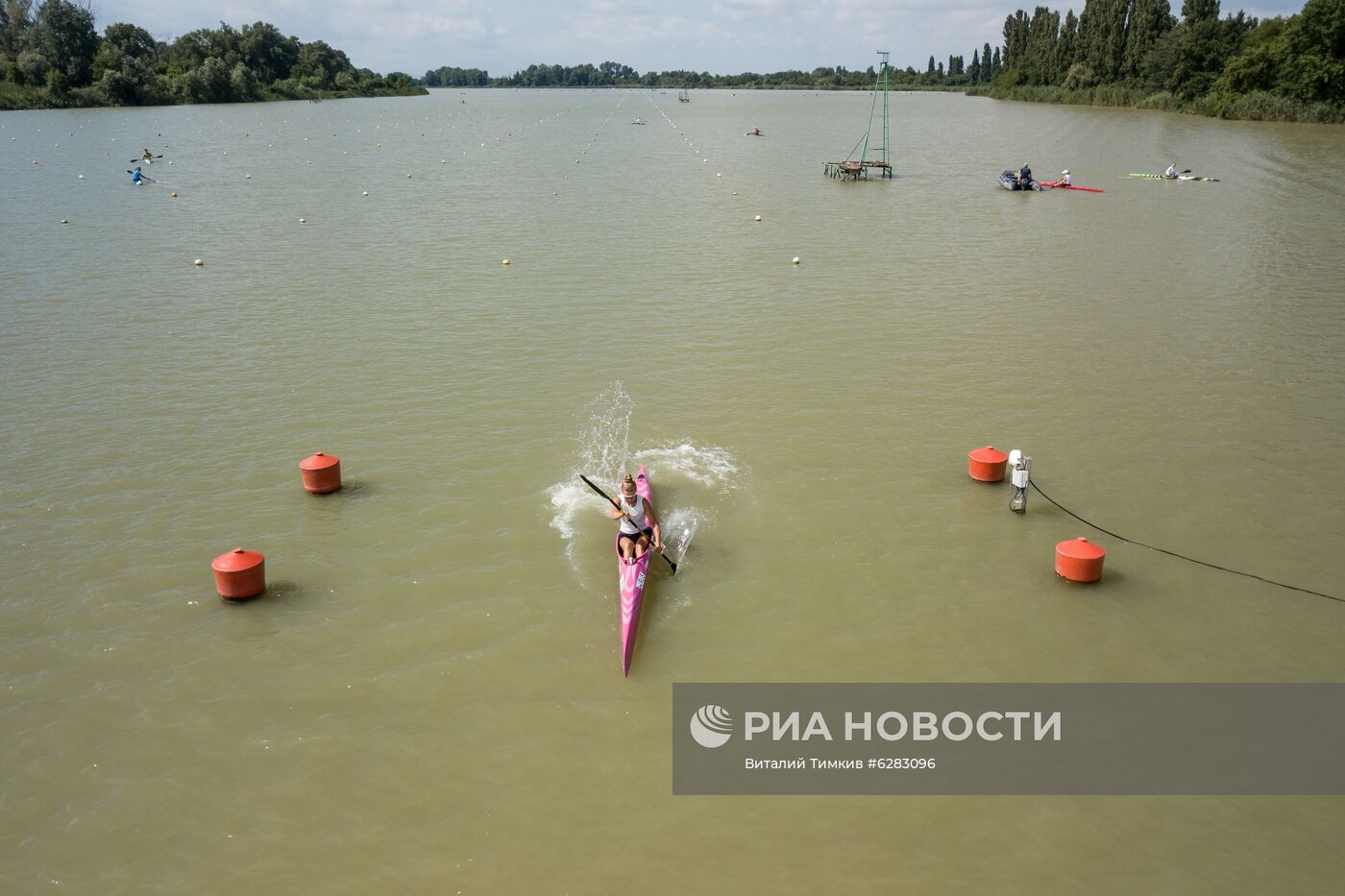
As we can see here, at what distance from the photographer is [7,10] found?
385ft

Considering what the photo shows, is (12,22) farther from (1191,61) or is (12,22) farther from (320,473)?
(320,473)

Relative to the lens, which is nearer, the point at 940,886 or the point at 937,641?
the point at 940,886

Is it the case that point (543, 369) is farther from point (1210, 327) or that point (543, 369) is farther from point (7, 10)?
point (7, 10)

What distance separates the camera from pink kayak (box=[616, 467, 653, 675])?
10.5 metres

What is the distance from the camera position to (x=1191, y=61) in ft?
289

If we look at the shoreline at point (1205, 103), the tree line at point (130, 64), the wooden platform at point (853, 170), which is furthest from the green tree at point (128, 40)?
the shoreline at point (1205, 103)

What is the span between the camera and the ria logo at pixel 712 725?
377 inches

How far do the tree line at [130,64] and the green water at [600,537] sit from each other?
8944 cm

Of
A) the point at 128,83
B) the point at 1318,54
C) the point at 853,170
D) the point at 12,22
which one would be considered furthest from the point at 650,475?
the point at 12,22

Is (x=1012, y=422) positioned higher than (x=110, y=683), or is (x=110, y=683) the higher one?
(x=1012, y=422)

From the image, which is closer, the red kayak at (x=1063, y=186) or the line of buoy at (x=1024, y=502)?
the line of buoy at (x=1024, y=502)

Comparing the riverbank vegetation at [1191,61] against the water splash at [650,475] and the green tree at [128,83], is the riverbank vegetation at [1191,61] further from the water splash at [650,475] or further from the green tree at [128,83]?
the green tree at [128,83]

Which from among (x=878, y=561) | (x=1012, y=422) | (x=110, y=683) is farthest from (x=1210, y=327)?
(x=110, y=683)

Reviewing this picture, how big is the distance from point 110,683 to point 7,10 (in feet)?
474
